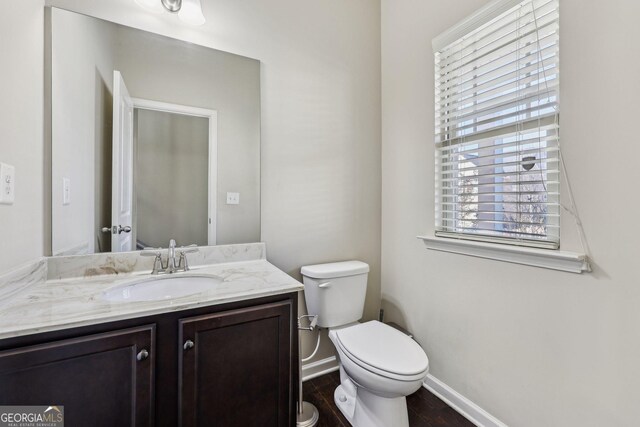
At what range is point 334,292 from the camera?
64.6 inches

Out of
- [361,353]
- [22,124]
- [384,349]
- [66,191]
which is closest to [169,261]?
[66,191]

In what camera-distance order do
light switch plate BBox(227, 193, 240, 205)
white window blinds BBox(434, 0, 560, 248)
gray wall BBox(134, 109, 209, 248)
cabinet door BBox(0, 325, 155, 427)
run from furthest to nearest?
light switch plate BBox(227, 193, 240, 205)
gray wall BBox(134, 109, 209, 248)
white window blinds BBox(434, 0, 560, 248)
cabinet door BBox(0, 325, 155, 427)

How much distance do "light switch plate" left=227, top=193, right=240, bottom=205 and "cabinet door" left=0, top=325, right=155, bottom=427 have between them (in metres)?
0.79

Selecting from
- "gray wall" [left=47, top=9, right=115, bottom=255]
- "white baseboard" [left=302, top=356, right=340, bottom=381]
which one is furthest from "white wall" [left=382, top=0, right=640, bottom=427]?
"gray wall" [left=47, top=9, right=115, bottom=255]

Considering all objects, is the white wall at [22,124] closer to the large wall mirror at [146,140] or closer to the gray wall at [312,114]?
the large wall mirror at [146,140]

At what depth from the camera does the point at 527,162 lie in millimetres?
1233

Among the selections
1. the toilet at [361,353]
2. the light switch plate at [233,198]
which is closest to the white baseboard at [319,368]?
the toilet at [361,353]

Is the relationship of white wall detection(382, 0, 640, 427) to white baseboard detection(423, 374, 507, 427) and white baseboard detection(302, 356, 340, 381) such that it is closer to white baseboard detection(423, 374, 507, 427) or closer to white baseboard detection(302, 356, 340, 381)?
white baseboard detection(423, 374, 507, 427)

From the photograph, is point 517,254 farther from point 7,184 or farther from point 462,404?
point 7,184

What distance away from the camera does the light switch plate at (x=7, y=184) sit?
884 mm

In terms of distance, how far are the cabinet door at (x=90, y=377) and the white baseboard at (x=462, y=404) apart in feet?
4.86

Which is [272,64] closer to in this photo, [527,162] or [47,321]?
[527,162]

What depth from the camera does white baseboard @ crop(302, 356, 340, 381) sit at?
1793mm

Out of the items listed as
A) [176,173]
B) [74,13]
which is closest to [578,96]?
[176,173]
